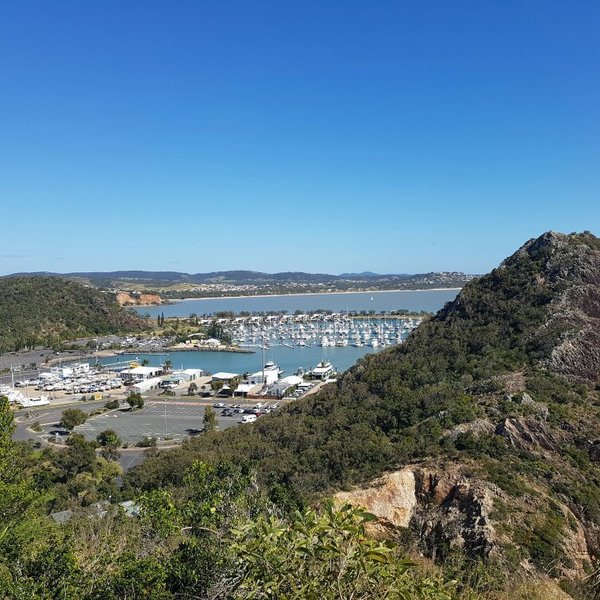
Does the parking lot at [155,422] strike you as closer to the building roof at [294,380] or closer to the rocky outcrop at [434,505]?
the building roof at [294,380]

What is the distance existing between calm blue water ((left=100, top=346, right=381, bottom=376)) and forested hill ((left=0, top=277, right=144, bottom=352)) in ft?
40.0

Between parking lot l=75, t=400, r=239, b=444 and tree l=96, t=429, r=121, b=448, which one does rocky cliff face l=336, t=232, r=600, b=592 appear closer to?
parking lot l=75, t=400, r=239, b=444

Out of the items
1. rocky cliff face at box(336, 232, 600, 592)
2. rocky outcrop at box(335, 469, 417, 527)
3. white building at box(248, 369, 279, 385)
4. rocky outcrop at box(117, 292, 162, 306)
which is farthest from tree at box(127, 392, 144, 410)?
rocky outcrop at box(117, 292, 162, 306)

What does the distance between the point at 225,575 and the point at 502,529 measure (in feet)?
29.5

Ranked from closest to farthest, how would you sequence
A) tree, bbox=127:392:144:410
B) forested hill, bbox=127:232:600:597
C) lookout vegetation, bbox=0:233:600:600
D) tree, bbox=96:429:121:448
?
lookout vegetation, bbox=0:233:600:600 < forested hill, bbox=127:232:600:597 < tree, bbox=96:429:121:448 < tree, bbox=127:392:144:410

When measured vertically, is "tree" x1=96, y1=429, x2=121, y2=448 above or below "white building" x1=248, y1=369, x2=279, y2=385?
above

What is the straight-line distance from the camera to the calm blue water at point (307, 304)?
114688mm

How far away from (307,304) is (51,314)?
74.7 metres

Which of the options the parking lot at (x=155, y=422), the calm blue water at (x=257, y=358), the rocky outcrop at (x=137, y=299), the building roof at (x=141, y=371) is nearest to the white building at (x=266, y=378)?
the calm blue water at (x=257, y=358)

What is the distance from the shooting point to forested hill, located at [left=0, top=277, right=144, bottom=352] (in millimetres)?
63750

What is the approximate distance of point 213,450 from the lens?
695 inches

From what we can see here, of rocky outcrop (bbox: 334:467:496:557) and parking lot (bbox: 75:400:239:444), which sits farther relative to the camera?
parking lot (bbox: 75:400:239:444)

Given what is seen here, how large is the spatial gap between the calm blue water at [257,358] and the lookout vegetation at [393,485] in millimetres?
29736

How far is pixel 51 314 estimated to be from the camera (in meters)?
68.8
